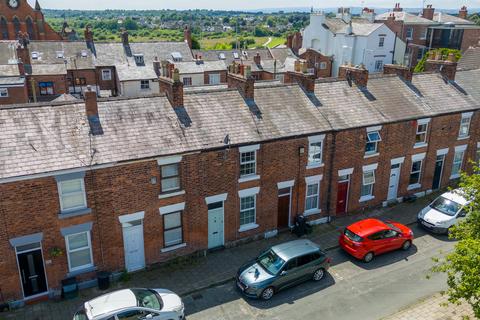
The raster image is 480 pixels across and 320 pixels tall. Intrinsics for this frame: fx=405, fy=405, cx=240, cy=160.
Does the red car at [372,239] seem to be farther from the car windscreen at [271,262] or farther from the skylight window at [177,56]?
the skylight window at [177,56]

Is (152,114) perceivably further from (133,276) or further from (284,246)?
(284,246)

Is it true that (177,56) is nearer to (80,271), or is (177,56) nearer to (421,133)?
(421,133)

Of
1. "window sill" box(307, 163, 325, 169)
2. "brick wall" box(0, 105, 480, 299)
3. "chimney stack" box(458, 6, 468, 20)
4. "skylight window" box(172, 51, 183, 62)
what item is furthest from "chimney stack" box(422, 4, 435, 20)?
"window sill" box(307, 163, 325, 169)

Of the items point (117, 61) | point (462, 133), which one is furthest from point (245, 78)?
point (117, 61)

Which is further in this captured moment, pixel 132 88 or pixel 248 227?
pixel 132 88

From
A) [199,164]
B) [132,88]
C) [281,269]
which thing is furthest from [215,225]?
[132,88]

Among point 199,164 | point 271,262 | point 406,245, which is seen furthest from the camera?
point 406,245

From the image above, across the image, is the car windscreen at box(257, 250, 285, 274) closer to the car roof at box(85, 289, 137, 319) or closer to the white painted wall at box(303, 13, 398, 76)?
the car roof at box(85, 289, 137, 319)

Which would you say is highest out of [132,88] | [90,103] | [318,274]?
[90,103]
